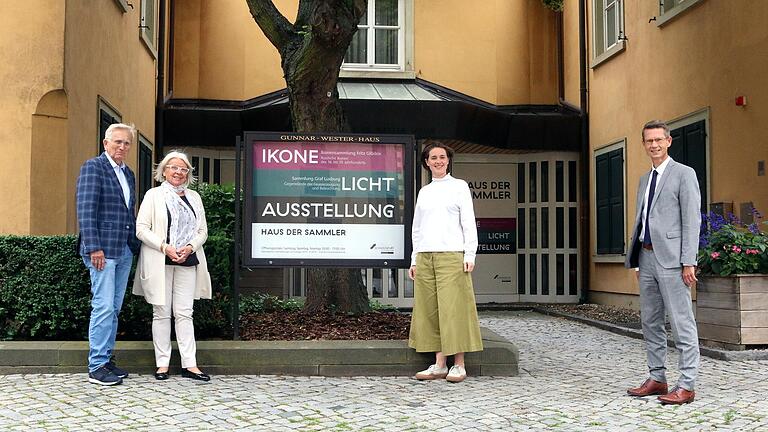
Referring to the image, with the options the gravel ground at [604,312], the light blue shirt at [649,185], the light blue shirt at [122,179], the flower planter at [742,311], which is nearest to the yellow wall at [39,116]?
the light blue shirt at [122,179]

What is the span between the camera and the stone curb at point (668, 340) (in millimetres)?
7359

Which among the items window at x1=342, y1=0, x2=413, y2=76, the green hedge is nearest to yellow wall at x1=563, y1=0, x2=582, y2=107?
window at x1=342, y1=0, x2=413, y2=76

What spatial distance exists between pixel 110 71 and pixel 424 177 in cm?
546

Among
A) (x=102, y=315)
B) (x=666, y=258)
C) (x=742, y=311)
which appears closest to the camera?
(x=666, y=258)

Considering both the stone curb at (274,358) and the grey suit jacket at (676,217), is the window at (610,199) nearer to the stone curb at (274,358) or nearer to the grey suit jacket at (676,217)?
the stone curb at (274,358)

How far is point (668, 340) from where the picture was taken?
8.63 meters

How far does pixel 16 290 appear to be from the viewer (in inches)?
260

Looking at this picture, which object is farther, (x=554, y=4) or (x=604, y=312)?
(x=554, y=4)

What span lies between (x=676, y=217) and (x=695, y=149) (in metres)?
5.68

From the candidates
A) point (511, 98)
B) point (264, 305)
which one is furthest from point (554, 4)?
point (264, 305)

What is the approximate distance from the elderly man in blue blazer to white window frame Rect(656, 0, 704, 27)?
7895 millimetres

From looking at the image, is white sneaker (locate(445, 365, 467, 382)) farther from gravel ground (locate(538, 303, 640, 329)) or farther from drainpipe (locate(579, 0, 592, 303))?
drainpipe (locate(579, 0, 592, 303))

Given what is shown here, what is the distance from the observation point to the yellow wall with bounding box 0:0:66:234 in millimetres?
8148

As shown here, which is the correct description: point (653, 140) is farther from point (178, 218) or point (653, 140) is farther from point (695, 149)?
point (695, 149)
